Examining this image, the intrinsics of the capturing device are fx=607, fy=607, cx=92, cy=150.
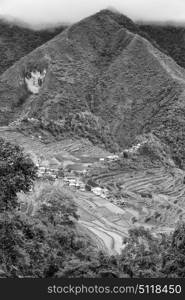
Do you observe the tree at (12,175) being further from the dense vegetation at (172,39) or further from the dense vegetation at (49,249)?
the dense vegetation at (172,39)

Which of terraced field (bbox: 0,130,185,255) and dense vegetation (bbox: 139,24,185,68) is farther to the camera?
dense vegetation (bbox: 139,24,185,68)

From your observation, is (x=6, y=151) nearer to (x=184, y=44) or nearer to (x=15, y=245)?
(x=15, y=245)

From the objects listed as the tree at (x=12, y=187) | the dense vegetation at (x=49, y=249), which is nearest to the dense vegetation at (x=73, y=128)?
the dense vegetation at (x=49, y=249)

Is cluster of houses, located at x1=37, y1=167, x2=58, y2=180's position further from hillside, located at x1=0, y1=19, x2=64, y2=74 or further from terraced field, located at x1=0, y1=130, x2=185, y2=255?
hillside, located at x1=0, y1=19, x2=64, y2=74

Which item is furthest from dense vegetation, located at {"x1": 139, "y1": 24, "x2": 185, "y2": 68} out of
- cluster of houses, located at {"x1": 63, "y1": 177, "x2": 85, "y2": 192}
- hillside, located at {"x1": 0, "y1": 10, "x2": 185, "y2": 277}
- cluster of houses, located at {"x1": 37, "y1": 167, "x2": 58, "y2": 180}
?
cluster of houses, located at {"x1": 63, "y1": 177, "x2": 85, "y2": 192}

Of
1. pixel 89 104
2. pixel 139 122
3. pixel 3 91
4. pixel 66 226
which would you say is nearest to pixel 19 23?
pixel 3 91

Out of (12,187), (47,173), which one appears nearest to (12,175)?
(12,187)
